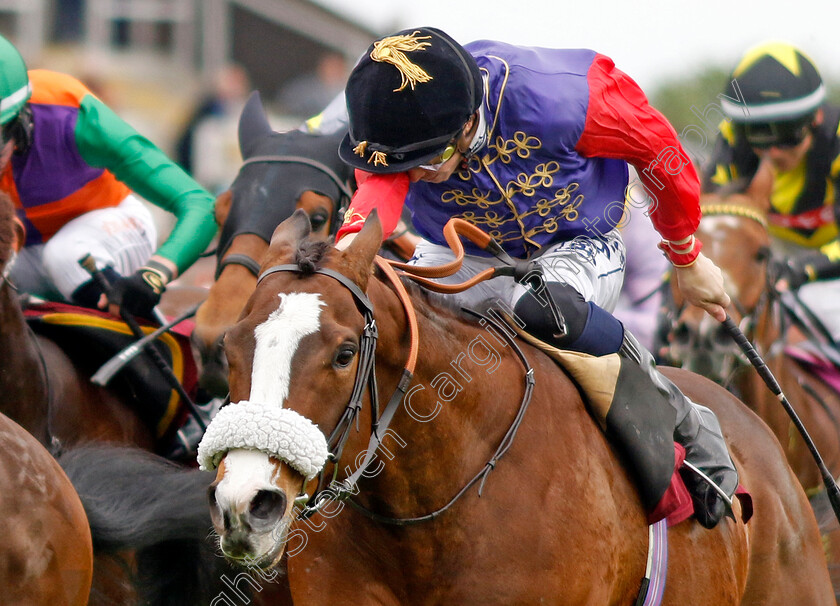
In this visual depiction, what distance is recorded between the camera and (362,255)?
8.93ft

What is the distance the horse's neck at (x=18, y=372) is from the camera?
156 inches

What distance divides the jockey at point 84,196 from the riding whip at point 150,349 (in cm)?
5

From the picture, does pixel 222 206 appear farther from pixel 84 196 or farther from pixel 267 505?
pixel 267 505

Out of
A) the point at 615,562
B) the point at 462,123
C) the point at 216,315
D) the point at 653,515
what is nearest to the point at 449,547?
the point at 615,562

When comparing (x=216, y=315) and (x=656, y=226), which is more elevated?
(x=656, y=226)

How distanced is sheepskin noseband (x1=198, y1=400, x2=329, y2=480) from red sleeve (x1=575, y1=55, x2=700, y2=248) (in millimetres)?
1516

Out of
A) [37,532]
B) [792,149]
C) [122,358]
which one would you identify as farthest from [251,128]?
[792,149]

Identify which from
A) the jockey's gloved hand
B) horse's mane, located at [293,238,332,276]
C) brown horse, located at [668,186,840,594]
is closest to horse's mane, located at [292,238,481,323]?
horse's mane, located at [293,238,332,276]

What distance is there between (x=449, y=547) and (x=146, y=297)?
2.10m

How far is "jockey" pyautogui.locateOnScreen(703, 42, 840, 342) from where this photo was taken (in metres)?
6.11

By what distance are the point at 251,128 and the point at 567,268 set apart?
2189 millimetres

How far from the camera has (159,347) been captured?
480cm

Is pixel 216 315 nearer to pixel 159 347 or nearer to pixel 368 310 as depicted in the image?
pixel 159 347

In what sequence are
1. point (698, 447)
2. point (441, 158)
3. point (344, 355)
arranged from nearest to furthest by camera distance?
point (344, 355)
point (441, 158)
point (698, 447)
